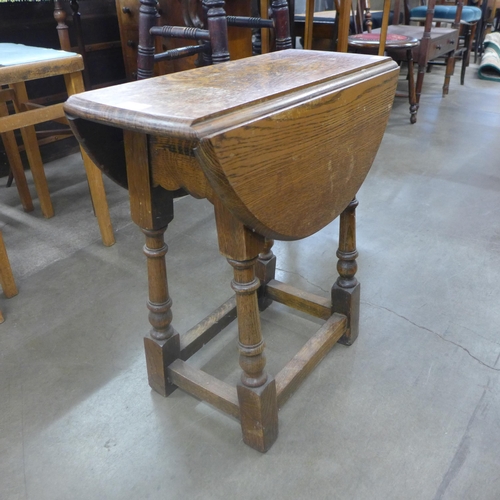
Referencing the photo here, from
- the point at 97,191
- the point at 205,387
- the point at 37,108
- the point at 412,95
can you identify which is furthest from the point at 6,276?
the point at 412,95

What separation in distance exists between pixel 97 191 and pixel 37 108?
0.38 meters

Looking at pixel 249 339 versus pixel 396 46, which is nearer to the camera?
pixel 249 339

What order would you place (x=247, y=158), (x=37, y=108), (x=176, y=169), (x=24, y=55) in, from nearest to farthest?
(x=247, y=158), (x=176, y=169), (x=24, y=55), (x=37, y=108)

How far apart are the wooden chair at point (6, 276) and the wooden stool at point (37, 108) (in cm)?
39

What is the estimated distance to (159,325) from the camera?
1224mm

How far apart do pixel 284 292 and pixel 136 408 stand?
56 cm

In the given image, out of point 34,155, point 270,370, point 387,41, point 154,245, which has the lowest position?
point 270,370

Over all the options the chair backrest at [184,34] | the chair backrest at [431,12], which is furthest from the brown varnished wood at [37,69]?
the chair backrest at [431,12]

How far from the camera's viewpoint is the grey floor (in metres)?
1.07

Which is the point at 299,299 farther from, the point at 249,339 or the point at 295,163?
the point at 295,163

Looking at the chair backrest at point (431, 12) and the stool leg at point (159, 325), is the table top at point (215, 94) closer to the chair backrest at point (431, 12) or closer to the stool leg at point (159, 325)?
the stool leg at point (159, 325)

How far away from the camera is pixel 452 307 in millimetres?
1588

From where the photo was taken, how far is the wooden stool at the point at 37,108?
5.00 feet

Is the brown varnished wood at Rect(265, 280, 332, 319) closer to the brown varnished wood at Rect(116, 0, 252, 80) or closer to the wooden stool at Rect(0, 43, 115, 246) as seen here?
the wooden stool at Rect(0, 43, 115, 246)
